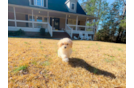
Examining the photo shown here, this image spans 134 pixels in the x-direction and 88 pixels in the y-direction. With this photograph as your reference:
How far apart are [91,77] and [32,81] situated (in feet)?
5.07

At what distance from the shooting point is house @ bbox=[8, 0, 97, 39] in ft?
42.1

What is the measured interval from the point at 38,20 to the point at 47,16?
3773mm

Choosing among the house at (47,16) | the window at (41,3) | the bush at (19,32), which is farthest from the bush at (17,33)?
the window at (41,3)

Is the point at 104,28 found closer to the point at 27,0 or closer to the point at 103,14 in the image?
the point at 103,14

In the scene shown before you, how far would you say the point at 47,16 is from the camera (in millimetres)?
13516

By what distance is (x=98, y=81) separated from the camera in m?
2.02

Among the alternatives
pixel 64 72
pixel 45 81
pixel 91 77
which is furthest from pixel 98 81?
pixel 45 81

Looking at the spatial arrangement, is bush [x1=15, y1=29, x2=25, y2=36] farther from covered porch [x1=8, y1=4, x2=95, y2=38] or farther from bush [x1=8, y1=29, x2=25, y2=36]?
covered porch [x1=8, y1=4, x2=95, y2=38]

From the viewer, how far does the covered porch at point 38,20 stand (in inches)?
484

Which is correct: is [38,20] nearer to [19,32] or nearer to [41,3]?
[41,3]

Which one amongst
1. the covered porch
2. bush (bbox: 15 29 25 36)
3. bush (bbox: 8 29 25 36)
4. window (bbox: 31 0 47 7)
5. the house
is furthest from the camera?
window (bbox: 31 0 47 7)

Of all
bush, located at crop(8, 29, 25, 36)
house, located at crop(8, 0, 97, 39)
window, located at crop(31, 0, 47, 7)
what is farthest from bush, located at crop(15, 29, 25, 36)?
window, located at crop(31, 0, 47, 7)

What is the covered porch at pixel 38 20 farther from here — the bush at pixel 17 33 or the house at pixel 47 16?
the bush at pixel 17 33

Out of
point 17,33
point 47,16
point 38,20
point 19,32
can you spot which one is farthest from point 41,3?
point 17,33
